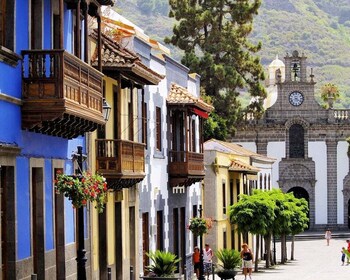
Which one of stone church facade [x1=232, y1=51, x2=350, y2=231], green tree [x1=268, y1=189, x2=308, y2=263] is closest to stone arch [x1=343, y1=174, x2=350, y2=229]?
stone church facade [x1=232, y1=51, x2=350, y2=231]

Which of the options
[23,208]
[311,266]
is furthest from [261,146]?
[23,208]

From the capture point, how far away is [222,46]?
7538 cm

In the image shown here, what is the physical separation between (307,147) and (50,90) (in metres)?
74.9

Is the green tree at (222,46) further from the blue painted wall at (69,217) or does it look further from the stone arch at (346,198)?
the blue painted wall at (69,217)

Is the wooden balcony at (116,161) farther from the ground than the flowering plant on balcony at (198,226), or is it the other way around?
the wooden balcony at (116,161)

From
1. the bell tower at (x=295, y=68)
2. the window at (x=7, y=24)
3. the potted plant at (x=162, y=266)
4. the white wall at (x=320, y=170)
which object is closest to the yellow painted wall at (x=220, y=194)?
the potted plant at (x=162, y=266)

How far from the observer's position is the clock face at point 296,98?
9100cm

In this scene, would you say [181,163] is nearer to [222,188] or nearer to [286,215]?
[222,188]

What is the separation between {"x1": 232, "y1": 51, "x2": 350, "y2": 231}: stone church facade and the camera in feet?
295

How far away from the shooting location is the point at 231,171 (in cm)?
5253

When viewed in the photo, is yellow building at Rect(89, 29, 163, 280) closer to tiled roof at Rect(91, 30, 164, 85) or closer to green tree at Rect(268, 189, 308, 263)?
tiled roof at Rect(91, 30, 164, 85)

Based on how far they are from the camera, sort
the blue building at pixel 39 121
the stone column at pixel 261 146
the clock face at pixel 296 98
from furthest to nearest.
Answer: the clock face at pixel 296 98 < the stone column at pixel 261 146 < the blue building at pixel 39 121

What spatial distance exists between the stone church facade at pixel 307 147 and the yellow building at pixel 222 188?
98.7ft

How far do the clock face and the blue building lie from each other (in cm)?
7129
